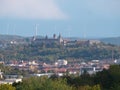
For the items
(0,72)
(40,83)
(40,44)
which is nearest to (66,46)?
(40,44)

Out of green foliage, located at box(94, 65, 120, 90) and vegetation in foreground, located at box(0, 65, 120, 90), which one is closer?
vegetation in foreground, located at box(0, 65, 120, 90)

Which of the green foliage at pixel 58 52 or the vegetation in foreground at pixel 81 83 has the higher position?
the vegetation in foreground at pixel 81 83

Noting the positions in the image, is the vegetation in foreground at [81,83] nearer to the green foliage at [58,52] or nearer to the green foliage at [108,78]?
the green foliage at [108,78]

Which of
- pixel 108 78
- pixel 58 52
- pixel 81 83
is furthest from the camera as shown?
pixel 58 52

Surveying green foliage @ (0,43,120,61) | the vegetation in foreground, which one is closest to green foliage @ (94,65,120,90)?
the vegetation in foreground

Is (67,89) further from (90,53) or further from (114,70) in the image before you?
(90,53)

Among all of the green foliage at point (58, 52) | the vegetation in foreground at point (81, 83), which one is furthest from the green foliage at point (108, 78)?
the green foliage at point (58, 52)

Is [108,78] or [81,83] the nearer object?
[81,83]

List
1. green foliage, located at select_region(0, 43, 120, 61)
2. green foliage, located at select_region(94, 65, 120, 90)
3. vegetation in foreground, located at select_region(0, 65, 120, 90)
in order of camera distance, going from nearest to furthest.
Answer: vegetation in foreground, located at select_region(0, 65, 120, 90)
green foliage, located at select_region(94, 65, 120, 90)
green foliage, located at select_region(0, 43, 120, 61)

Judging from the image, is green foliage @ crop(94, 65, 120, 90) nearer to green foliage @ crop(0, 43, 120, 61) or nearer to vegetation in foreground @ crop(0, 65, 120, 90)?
vegetation in foreground @ crop(0, 65, 120, 90)

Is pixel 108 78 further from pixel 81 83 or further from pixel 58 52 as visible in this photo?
pixel 58 52

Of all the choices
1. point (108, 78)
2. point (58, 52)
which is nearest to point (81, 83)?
point (108, 78)
